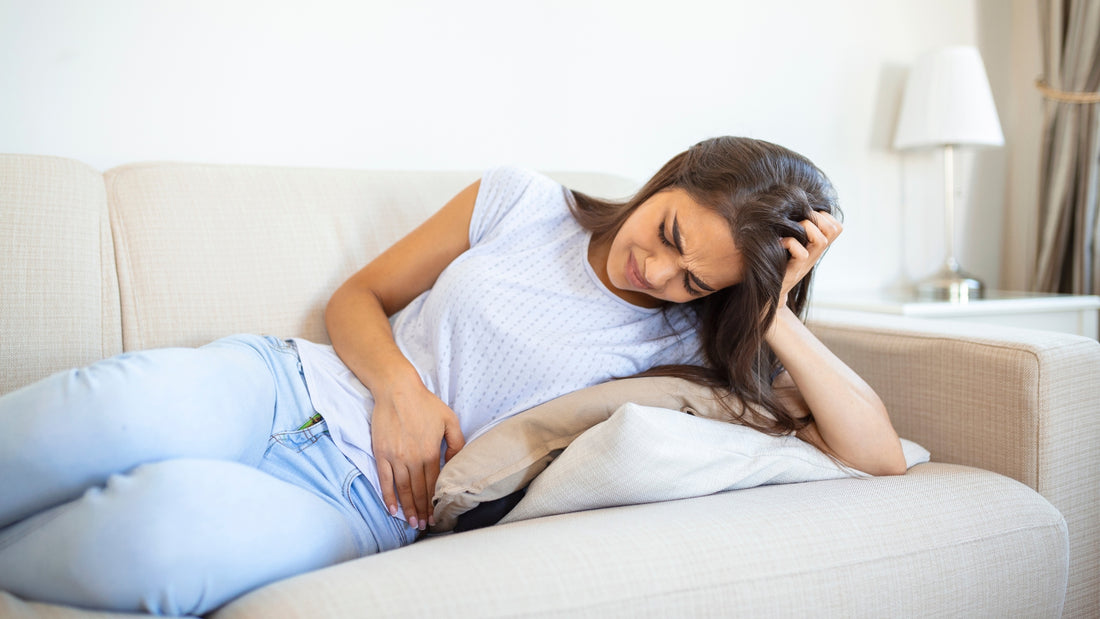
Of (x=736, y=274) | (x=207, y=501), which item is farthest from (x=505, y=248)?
(x=207, y=501)

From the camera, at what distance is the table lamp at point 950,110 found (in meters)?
2.08

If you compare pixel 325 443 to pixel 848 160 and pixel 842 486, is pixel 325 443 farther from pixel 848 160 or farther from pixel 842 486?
pixel 848 160

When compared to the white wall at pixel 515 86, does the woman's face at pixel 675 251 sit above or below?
below

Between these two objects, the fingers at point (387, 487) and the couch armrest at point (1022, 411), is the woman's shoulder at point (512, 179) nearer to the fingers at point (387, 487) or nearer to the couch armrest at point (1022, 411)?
the fingers at point (387, 487)

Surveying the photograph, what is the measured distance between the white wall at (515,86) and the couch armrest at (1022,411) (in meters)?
0.99

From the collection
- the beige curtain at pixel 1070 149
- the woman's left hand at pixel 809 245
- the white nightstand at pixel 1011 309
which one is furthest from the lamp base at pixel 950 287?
the woman's left hand at pixel 809 245

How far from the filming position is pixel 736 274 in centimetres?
106

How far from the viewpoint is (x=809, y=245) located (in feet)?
3.51

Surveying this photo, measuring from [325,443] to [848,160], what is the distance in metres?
Answer: 1.82

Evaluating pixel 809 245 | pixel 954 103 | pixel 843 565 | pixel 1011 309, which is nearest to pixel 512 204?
pixel 809 245

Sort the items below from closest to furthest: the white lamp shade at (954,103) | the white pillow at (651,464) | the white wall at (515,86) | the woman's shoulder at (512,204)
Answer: the white pillow at (651,464) < the woman's shoulder at (512,204) < the white wall at (515,86) < the white lamp shade at (954,103)

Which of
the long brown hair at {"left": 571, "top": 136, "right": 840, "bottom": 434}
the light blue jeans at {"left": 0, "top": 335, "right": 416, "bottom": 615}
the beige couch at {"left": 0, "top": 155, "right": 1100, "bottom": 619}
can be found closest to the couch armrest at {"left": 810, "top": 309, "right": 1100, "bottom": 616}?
the beige couch at {"left": 0, "top": 155, "right": 1100, "bottom": 619}

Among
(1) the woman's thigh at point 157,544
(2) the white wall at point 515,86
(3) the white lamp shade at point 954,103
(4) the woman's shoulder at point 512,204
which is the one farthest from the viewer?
(3) the white lamp shade at point 954,103

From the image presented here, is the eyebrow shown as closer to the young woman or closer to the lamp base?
the young woman
